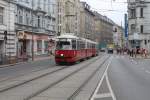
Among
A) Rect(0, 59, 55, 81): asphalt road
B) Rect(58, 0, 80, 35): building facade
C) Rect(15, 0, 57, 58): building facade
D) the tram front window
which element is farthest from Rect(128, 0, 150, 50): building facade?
Rect(0, 59, 55, 81): asphalt road

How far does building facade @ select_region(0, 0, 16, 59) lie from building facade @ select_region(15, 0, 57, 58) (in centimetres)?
147

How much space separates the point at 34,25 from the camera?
6106 centimetres

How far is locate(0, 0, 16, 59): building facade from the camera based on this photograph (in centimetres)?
4615

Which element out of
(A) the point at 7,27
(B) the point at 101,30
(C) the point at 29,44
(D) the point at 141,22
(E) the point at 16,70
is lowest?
(E) the point at 16,70

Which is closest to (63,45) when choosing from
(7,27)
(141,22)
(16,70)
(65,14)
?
(16,70)

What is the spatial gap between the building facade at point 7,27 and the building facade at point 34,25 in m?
1.47

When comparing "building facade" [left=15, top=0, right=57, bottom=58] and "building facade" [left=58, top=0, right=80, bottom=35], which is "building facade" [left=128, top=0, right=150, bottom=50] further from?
"building facade" [left=15, top=0, right=57, bottom=58]

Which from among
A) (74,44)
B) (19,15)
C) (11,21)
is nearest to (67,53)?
(74,44)

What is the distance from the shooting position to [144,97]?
14.5m

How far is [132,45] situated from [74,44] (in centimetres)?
5692

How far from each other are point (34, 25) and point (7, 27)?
1351 centimetres

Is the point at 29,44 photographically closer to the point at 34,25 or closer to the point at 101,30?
the point at 34,25

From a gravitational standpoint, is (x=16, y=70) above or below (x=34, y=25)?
below

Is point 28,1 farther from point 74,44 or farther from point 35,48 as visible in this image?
point 74,44
